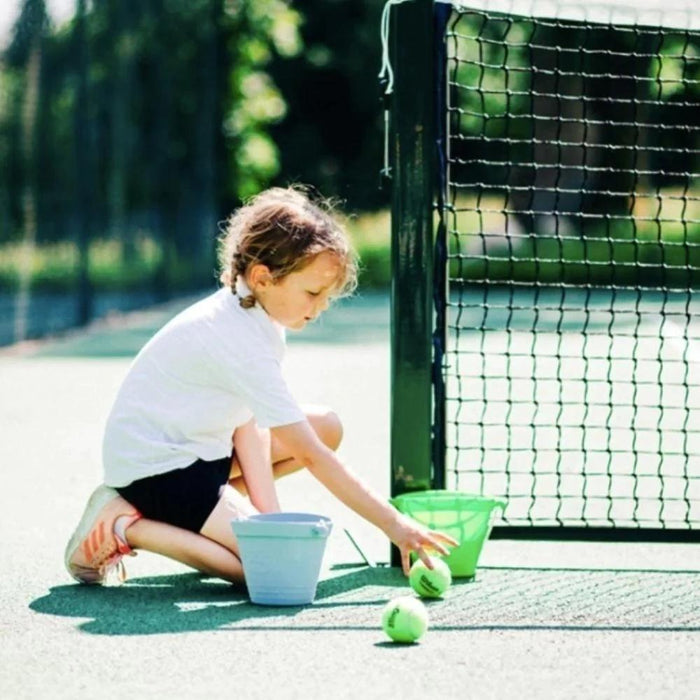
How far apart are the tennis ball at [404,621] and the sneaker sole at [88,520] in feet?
3.49

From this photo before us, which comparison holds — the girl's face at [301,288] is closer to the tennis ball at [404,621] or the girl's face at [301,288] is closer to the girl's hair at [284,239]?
the girl's hair at [284,239]

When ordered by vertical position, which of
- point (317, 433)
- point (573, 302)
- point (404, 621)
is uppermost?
point (317, 433)

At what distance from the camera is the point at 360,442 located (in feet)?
25.7

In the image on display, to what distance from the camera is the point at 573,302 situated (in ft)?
71.2

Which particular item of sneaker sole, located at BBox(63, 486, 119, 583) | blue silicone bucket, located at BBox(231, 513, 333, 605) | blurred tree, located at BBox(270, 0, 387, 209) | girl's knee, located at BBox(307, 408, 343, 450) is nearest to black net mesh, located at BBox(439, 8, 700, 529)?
girl's knee, located at BBox(307, 408, 343, 450)

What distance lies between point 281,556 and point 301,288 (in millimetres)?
721

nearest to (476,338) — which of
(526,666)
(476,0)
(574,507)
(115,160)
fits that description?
(115,160)

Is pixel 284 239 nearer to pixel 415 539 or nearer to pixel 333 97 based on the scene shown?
pixel 415 539

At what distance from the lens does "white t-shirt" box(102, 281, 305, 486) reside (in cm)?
453

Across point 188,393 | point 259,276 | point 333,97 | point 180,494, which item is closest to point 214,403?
point 188,393

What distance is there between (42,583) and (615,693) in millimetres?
1869

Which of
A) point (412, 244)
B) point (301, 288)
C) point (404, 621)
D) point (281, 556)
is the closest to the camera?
point (404, 621)

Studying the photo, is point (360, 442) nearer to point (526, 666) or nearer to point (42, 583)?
point (42, 583)

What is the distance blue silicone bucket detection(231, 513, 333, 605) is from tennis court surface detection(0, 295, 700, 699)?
6 cm
